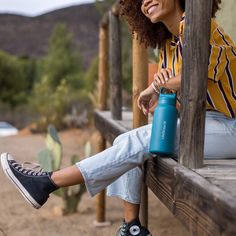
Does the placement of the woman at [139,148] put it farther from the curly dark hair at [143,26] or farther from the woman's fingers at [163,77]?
the curly dark hair at [143,26]

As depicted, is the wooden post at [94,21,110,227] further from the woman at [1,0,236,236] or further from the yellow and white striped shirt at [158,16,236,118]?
the yellow and white striped shirt at [158,16,236,118]

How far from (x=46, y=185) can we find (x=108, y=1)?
936 cm

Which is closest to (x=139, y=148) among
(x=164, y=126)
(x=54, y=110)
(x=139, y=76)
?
(x=164, y=126)

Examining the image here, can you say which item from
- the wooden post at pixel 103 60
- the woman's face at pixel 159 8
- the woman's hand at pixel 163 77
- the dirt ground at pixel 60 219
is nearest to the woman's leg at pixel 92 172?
the woman's hand at pixel 163 77

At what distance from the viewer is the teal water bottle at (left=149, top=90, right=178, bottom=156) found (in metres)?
2.27

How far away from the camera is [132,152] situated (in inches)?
93.4

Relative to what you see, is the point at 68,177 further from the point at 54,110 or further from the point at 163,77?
the point at 54,110

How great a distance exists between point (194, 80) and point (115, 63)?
8.12 ft

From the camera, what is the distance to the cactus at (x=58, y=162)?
16.3 feet

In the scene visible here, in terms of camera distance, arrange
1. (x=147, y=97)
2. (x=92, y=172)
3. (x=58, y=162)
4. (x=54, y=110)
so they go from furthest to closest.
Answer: (x=54, y=110) < (x=58, y=162) < (x=147, y=97) < (x=92, y=172)

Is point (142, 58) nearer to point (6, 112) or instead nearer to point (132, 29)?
point (132, 29)

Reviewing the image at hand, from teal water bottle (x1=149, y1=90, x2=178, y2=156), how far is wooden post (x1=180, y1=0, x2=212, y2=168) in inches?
6.7

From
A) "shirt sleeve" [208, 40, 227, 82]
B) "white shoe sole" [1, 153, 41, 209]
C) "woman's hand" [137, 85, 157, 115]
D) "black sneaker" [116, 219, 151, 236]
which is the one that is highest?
"shirt sleeve" [208, 40, 227, 82]

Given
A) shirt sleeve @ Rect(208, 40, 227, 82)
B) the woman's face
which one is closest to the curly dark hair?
the woman's face
